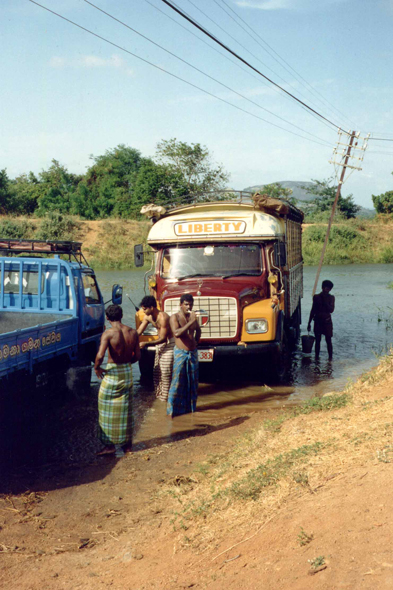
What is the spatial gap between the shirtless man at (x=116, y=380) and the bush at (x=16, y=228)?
3939cm

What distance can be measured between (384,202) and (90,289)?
5593cm

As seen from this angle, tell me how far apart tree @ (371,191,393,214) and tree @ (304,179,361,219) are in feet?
8.84

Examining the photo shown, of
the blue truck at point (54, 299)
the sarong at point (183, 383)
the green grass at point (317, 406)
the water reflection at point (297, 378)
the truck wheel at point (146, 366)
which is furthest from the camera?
the truck wheel at point (146, 366)

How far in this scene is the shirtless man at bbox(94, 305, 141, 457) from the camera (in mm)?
6312

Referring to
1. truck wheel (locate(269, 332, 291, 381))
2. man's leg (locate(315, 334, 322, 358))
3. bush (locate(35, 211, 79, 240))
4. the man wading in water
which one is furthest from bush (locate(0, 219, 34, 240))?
truck wheel (locate(269, 332, 291, 381))

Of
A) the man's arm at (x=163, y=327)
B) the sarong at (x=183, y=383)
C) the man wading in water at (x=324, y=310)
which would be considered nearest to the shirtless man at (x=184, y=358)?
the sarong at (x=183, y=383)

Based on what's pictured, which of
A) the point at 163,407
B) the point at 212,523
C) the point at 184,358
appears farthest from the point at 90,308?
the point at 212,523

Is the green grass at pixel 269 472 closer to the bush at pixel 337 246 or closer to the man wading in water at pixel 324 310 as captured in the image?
the man wading in water at pixel 324 310

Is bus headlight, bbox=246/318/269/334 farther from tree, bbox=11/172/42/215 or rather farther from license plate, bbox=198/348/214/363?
tree, bbox=11/172/42/215

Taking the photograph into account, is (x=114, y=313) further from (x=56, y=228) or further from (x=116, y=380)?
(x=56, y=228)

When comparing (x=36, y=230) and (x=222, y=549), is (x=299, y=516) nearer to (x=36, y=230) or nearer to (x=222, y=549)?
(x=222, y=549)

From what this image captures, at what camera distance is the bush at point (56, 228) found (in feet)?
147

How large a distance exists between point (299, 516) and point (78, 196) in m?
54.2

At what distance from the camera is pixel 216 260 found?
10.0 m
